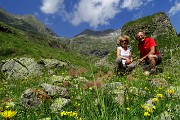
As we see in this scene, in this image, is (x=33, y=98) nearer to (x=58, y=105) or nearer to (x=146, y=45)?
(x=58, y=105)

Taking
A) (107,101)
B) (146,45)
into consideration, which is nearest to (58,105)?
(107,101)

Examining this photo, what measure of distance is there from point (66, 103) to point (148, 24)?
51.2m

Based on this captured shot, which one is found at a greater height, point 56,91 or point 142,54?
point 142,54

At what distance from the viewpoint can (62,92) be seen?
25.4ft

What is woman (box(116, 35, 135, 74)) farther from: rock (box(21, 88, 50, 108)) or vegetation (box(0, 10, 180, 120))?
rock (box(21, 88, 50, 108))

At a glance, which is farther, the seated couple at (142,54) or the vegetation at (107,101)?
the seated couple at (142,54)

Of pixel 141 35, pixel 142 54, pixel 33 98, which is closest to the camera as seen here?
pixel 33 98

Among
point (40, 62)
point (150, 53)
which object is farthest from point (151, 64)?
point (40, 62)

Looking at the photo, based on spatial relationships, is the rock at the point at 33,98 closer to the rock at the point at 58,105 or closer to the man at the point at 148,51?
the rock at the point at 58,105

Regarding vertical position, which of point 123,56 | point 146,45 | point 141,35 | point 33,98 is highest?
point 141,35

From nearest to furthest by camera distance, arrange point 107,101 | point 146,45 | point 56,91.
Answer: point 107,101 < point 56,91 < point 146,45

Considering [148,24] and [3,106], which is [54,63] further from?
[3,106]

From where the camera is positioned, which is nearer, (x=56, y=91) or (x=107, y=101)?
(x=107, y=101)

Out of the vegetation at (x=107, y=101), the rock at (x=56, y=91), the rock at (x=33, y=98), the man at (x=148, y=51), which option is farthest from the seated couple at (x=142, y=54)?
the rock at (x=33, y=98)
